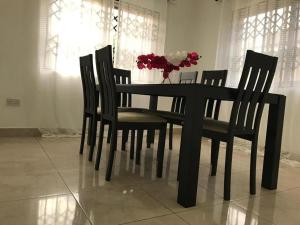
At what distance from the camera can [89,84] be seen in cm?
245

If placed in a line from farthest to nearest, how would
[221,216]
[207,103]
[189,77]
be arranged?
[189,77] < [207,103] < [221,216]

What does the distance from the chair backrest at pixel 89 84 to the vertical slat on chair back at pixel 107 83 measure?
243 mm

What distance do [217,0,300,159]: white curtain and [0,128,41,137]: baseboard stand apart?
260cm

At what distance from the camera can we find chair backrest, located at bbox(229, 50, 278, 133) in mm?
1582

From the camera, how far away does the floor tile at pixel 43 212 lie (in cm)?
127

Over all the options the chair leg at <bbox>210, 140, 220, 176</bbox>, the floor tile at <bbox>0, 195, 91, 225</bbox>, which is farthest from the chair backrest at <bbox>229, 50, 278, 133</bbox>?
the floor tile at <bbox>0, 195, 91, 225</bbox>

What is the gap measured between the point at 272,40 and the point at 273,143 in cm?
174

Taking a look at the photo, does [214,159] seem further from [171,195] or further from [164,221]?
[164,221]

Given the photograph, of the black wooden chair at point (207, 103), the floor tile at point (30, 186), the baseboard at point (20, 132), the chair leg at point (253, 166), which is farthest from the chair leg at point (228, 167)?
the baseboard at point (20, 132)

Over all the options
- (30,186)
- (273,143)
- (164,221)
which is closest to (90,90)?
(30,186)

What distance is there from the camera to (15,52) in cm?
317


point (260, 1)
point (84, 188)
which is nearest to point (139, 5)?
point (260, 1)

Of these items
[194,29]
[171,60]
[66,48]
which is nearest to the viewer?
[171,60]

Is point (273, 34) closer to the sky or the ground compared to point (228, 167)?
closer to the sky
